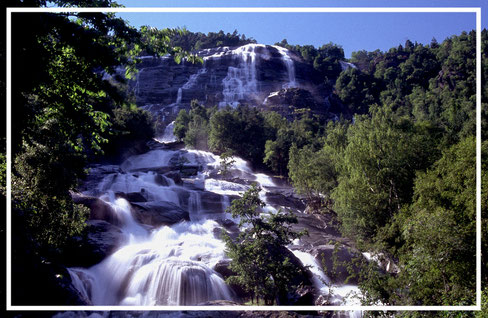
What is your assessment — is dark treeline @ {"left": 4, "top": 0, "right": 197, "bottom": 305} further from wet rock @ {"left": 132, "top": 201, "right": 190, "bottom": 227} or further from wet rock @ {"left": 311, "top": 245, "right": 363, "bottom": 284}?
wet rock @ {"left": 132, "top": 201, "right": 190, "bottom": 227}

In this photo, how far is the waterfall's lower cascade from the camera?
11656mm

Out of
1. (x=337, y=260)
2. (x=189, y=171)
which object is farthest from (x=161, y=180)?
(x=337, y=260)

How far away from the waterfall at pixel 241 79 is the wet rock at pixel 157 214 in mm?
45806

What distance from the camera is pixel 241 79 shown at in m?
72.0

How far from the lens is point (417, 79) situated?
72.4m

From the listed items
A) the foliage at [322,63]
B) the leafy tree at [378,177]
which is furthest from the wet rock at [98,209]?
the foliage at [322,63]

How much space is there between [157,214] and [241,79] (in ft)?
186

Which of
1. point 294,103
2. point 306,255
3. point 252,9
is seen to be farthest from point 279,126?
point 252,9

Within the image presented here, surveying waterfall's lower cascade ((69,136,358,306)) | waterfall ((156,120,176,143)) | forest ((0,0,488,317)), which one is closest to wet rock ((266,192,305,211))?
waterfall's lower cascade ((69,136,358,306))

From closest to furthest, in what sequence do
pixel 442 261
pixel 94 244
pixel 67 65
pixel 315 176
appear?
pixel 67 65 → pixel 442 261 → pixel 94 244 → pixel 315 176

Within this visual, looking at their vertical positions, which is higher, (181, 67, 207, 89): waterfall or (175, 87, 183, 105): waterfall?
(181, 67, 207, 89): waterfall

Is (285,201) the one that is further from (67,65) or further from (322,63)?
(322,63)

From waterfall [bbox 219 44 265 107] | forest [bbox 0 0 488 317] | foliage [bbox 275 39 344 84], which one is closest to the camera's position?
forest [bbox 0 0 488 317]

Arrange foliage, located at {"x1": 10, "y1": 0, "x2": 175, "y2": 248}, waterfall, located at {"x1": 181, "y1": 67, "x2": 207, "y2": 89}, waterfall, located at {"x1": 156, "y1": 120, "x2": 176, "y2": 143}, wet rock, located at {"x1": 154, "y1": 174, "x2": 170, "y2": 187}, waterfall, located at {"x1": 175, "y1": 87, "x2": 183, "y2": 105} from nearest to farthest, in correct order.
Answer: foliage, located at {"x1": 10, "y1": 0, "x2": 175, "y2": 248} → wet rock, located at {"x1": 154, "y1": 174, "x2": 170, "y2": 187} → waterfall, located at {"x1": 156, "y1": 120, "x2": 176, "y2": 143} → waterfall, located at {"x1": 175, "y1": 87, "x2": 183, "y2": 105} → waterfall, located at {"x1": 181, "y1": 67, "x2": 207, "y2": 89}
